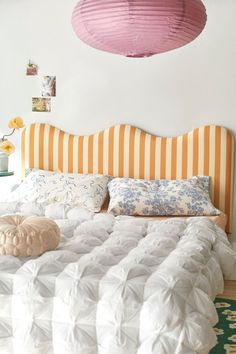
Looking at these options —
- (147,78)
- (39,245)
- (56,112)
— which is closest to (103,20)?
(39,245)

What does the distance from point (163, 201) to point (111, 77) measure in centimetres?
118

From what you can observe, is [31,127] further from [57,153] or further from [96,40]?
[96,40]

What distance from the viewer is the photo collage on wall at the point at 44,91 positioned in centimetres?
487

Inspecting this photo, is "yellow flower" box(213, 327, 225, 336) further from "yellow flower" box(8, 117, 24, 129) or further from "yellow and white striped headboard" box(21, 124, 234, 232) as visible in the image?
"yellow flower" box(8, 117, 24, 129)

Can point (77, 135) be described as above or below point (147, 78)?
below

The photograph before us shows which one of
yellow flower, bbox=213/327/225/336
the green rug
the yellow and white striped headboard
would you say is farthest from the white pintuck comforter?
the yellow and white striped headboard

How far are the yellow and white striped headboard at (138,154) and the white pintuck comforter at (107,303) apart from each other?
192 centimetres

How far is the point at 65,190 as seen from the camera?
437cm

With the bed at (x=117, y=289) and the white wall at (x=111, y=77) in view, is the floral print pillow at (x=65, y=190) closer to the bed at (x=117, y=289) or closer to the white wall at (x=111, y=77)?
Answer: the white wall at (x=111, y=77)

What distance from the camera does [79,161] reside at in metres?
4.79

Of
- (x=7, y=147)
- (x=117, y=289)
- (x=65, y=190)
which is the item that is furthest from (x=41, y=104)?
(x=117, y=289)

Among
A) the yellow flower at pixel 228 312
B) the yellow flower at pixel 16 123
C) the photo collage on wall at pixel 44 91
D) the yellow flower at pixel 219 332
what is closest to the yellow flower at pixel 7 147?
the yellow flower at pixel 16 123

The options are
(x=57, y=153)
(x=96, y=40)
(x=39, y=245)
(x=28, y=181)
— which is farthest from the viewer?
(x=57, y=153)

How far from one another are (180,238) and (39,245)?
0.81 meters
